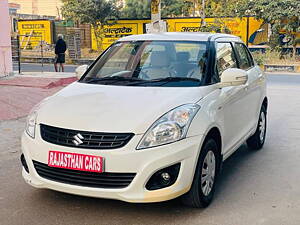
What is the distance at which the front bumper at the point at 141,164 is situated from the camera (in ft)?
11.3

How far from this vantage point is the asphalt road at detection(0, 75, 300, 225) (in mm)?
A: 3771

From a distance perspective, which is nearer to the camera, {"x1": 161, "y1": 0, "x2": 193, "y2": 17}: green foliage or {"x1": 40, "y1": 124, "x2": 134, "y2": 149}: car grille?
{"x1": 40, "y1": 124, "x2": 134, "y2": 149}: car grille

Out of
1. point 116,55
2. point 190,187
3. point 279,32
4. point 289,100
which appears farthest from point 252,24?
point 190,187

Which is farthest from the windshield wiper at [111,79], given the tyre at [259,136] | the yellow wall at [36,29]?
the yellow wall at [36,29]

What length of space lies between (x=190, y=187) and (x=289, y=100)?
8.13 meters

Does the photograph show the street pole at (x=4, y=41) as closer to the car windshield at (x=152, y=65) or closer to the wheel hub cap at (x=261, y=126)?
the car windshield at (x=152, y=65)

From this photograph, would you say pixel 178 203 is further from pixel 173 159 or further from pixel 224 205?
pixel 173 159

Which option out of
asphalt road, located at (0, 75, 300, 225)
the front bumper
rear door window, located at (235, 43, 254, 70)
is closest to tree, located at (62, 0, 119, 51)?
rear door window, located at (235, 43, 254, 70)

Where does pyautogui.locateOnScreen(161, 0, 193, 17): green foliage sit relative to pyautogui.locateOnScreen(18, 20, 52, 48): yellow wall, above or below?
above

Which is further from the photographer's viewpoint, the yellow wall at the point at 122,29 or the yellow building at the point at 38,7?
the yellow building at the point at 38,7

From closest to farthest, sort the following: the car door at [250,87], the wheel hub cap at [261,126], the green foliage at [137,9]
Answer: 1. the car door at [250,87]
2. the wheel hub cap at [261,126]
3. the green foliage at [137,9]

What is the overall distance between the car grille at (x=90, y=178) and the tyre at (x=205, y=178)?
0.64m

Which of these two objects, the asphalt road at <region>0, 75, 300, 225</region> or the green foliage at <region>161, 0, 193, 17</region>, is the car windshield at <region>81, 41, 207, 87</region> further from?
the green foliage at <region>161, 0, 193, 17</region>

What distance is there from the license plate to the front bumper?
35 millimetres
